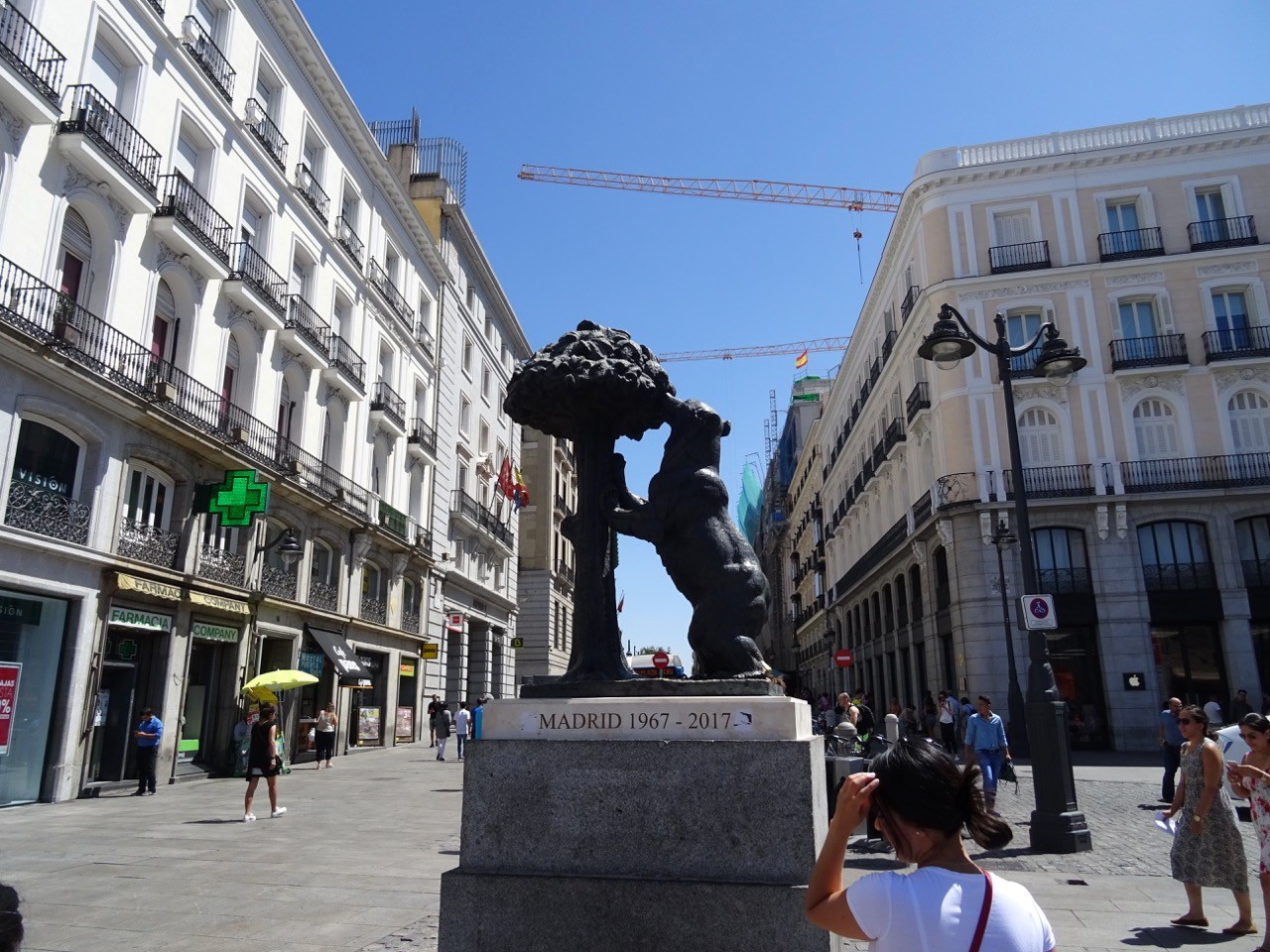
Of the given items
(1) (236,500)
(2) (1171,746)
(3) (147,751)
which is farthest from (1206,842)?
(1) (236,500)

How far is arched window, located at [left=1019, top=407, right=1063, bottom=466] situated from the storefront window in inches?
1019

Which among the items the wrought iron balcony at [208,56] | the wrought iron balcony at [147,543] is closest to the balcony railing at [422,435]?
the wrought iron balcony at [208,56]

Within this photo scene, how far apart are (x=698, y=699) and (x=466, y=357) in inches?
1401

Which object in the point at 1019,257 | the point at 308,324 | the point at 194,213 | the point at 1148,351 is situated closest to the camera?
the point at 194,213

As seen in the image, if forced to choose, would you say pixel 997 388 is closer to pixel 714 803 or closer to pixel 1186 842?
pixel 1186 842

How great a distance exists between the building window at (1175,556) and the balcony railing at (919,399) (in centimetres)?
754

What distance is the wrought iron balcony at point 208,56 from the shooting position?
18141 mm

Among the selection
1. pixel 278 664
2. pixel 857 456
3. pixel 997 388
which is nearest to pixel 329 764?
pixel 278 664

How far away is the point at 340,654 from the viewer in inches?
928

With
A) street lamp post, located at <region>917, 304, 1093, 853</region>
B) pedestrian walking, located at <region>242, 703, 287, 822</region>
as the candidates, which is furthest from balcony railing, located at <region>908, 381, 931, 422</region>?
pedestrian walking, located at <region>242, 703, 287, 822</region>

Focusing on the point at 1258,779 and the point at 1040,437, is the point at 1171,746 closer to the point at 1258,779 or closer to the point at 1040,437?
the point at 1258,779

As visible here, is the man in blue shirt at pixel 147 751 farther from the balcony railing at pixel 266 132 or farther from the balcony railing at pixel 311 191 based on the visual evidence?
the balcony railing at pixel 311 191

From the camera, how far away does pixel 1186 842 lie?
6340 millimetres

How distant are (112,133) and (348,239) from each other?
1063 centimetres
